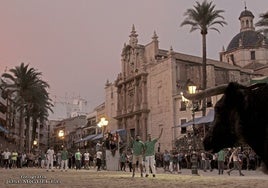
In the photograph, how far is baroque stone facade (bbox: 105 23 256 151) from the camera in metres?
49.3

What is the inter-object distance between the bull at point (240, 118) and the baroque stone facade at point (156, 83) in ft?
137

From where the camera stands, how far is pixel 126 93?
63.2 m

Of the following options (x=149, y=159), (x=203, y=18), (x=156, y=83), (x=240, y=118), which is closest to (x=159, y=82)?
(x=156, y=83)

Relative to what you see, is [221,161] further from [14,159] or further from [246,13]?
[246,13]

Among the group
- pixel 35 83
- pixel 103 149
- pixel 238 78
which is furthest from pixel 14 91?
pixel 238 78

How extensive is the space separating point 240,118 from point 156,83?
49333 mm

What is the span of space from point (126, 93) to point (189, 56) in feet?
44.9

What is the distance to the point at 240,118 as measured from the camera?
3984 mm

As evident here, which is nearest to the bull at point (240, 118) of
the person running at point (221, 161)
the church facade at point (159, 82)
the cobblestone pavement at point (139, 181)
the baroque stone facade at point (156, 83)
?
the cobblestone pavement at point (139, 181)

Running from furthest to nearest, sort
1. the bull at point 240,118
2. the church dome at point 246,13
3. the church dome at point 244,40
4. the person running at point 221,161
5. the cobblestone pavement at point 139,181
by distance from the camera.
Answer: the church dome at point 246,13, the church dome at point 244,40, the person running at point 221,161, the cobblestone pavement at point 139,181, the bull at point 240,118

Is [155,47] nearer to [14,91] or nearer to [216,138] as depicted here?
[14,91]

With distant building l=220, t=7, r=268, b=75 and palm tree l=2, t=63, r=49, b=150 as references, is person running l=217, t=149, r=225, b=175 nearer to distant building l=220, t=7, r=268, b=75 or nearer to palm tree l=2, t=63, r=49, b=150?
palm tree l=2, t=63, r=49, b=150

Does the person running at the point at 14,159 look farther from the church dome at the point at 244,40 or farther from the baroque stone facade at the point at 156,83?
the church dome at the point at 244,40

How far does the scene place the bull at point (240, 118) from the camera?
3850 millimetres
